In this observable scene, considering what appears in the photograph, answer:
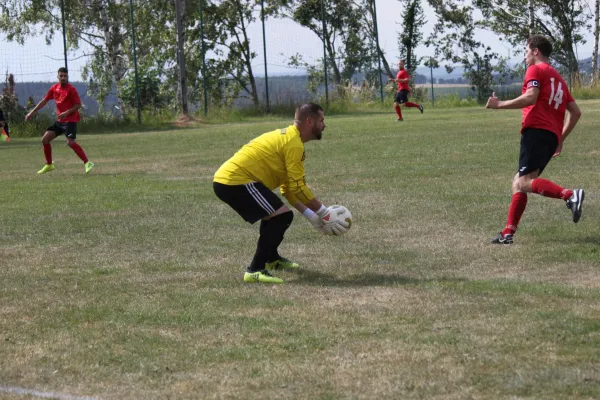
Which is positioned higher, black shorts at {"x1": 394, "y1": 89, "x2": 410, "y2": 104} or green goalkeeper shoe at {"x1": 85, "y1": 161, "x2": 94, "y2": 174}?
black shorts at {"x1": 394, "y1": 89, "x2": 410, "y2": 104}

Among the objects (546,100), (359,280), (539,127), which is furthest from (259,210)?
(546,100)

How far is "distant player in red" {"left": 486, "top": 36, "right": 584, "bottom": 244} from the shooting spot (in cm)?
872

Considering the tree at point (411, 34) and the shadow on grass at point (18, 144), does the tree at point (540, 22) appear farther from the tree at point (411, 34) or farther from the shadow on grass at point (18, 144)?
the shadow on grass at point (18, 144)

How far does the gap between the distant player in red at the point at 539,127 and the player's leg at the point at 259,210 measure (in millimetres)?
2204

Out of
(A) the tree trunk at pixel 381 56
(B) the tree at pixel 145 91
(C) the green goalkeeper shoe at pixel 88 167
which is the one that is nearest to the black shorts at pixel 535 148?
(C) the green goalkeeper shoe at pixel 88 167

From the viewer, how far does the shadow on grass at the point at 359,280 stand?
7445 mm

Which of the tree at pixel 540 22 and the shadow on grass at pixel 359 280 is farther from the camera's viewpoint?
the tree at pixel 540 22

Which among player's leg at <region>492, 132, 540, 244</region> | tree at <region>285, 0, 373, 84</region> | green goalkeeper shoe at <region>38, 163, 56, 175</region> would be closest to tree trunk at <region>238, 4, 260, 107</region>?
tree at <region>285, 0, 373, 84</region>

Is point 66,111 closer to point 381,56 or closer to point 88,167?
point 88,167

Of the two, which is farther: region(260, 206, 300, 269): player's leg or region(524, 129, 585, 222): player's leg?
region(524, 129, 585, 222): player's leg

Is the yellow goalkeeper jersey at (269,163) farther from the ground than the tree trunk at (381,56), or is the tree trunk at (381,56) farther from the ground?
the tree trunk at (381,56)

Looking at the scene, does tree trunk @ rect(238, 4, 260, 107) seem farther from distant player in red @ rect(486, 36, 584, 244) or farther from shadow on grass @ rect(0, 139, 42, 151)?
distant player in red @ rect(486, 36, 584, 244)

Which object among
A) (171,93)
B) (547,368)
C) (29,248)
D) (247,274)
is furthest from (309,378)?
(171,93)

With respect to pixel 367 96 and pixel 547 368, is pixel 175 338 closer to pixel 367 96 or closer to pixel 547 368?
pixel 547 368
